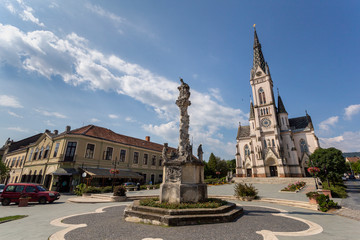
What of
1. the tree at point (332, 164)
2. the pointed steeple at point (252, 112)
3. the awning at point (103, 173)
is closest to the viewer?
the tree at point (332, 164)

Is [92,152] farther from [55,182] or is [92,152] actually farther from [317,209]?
[317,209]

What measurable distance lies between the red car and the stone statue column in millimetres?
12631

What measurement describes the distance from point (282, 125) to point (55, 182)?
5160 centimetres

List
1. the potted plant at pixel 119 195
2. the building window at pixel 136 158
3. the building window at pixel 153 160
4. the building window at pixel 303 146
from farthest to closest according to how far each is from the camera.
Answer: the building window at pixel 303 146, the building window at pixel 153 160, the building window at pixel 136 158, the potted plant at pixel 119 195

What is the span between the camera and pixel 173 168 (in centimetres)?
898

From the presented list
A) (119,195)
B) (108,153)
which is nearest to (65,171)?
(108,153)

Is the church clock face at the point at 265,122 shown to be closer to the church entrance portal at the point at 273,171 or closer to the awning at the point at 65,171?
the church entrance portal at the point at 273,171

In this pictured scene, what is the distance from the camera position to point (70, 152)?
84.1 ft

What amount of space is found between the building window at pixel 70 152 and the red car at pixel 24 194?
11280 mm

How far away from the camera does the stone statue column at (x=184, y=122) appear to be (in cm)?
965

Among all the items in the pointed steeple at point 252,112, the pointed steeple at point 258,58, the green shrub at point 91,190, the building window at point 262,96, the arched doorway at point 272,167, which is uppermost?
the pointed steeple at point 258,58

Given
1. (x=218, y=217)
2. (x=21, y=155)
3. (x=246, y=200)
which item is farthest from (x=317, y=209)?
(x=21, y=155)

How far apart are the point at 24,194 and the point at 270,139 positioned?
47.7 m

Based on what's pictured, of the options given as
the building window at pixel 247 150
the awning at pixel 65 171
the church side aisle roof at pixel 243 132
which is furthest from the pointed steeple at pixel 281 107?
the awning at pixel 65 171
